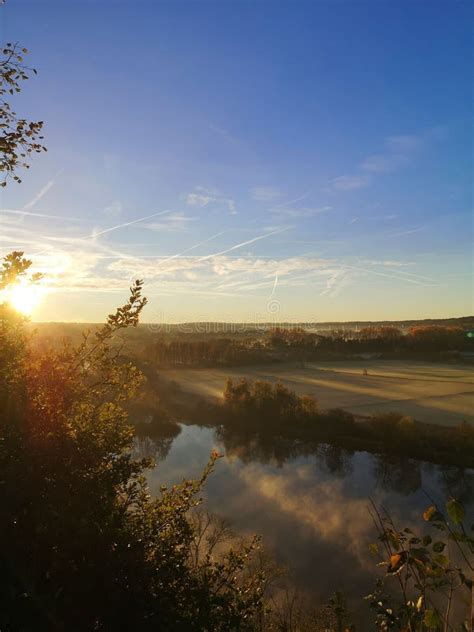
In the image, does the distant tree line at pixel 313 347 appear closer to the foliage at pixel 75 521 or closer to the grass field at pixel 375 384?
the grass field at pixel 375 384

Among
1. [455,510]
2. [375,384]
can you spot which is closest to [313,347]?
[375,384]

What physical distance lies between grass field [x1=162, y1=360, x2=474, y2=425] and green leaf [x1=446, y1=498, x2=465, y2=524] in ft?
121

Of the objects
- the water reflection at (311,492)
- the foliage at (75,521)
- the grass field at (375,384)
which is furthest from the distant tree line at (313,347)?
the foliage at (75,521)

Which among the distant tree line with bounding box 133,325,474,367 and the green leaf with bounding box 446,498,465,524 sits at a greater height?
the green leaf with bounding box 446,498,465,524

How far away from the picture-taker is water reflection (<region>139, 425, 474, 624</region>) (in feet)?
53.9

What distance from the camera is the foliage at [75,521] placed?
3215mm

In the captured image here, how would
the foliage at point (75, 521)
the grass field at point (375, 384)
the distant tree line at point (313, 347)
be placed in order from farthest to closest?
1. the distant tree line at point (313, 347)
2. the grass field at point (375, 384)
3. the foliage at point (75, 521)

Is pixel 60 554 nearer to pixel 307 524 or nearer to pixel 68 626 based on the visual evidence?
pixel 68 626

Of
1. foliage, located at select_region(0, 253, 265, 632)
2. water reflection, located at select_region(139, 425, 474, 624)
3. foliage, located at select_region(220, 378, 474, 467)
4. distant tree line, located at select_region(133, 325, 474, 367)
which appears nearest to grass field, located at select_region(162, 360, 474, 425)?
foliage, located at select_region(220, 378, 474, 467)

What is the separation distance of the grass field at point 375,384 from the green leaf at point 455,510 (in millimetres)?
36924

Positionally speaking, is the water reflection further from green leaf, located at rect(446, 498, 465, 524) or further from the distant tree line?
the distant tree line

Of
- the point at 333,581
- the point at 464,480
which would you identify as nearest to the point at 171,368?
the point at 464,480

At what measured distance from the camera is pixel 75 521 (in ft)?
11.0

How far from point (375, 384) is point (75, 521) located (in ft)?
191
